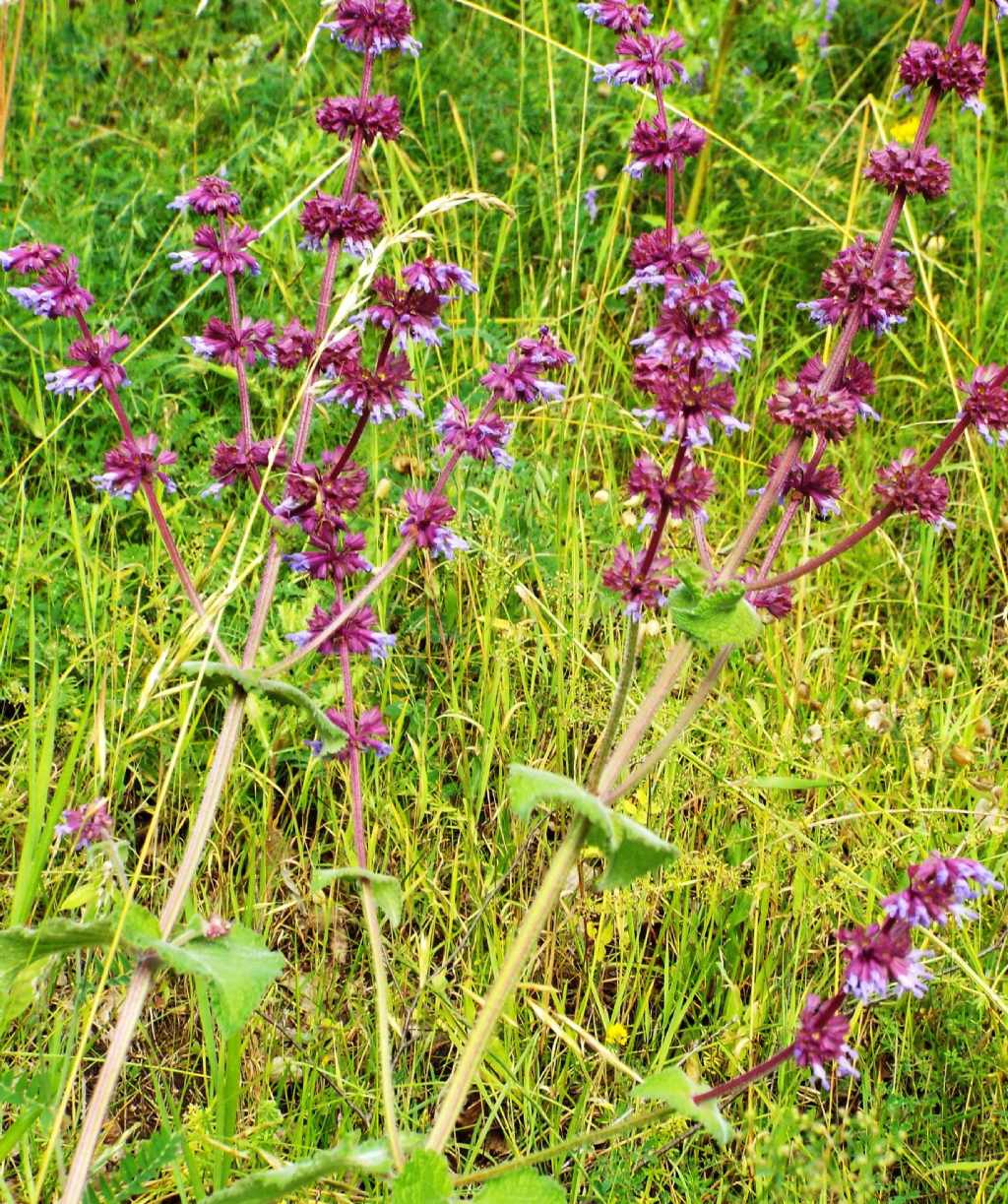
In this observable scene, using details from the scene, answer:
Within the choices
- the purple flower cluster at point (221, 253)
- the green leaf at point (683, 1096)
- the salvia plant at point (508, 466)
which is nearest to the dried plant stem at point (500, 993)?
the salvia plant at point (508, 466)

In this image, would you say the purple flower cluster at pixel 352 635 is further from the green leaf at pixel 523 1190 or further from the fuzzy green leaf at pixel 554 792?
the green leaf at pixel 523 1190

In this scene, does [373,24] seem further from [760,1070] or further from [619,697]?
[760,1070]

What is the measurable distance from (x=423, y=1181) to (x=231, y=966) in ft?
1.23

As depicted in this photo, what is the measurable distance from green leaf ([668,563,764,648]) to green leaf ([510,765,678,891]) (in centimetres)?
28

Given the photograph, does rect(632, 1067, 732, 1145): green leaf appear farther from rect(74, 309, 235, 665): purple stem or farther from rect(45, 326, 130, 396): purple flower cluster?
rect(45, 326, 130, 396): purple flower cluster

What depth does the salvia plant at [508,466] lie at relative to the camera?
1794mm

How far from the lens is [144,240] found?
12.3 ft

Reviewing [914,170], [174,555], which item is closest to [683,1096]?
[174,555]

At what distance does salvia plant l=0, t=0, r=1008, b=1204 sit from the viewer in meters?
1.79

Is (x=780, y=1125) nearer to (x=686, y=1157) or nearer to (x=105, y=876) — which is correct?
(x=686, y=1157)

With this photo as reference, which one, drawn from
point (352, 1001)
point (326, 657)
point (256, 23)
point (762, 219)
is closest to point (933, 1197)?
point (352, 1001)

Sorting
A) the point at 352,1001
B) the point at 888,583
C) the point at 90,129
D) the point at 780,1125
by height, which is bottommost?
the point at 352,1001

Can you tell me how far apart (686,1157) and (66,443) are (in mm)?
2020

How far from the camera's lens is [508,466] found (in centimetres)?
226
